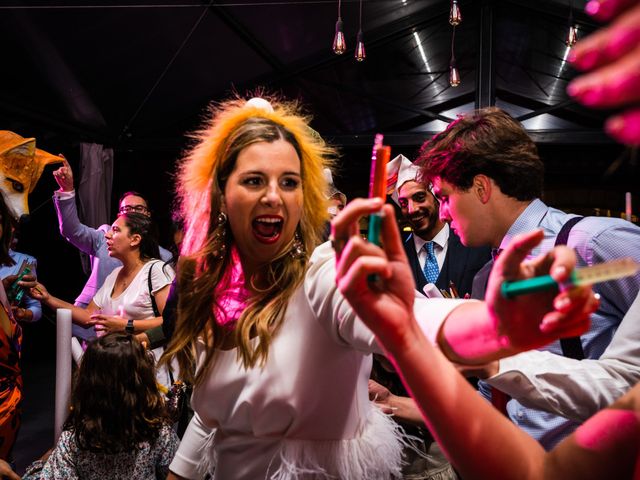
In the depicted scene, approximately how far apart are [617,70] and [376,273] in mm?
377

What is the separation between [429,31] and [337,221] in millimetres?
8024

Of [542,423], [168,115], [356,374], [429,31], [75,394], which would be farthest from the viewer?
[429,31]

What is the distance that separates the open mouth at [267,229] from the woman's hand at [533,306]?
0.75m

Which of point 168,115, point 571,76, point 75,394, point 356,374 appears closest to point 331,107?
point 168,115

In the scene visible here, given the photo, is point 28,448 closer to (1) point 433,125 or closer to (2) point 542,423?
(2) point 542,423

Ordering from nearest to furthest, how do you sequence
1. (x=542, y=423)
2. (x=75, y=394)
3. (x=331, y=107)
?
1. (x=542, y=423)
2. (x=75, y=394)
3. (x=331, y=107)

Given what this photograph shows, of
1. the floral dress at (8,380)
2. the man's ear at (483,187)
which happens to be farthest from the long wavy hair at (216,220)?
the floral dress at (8,380)

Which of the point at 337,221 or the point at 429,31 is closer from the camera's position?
the point at 337,221

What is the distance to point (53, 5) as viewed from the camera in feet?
15.1

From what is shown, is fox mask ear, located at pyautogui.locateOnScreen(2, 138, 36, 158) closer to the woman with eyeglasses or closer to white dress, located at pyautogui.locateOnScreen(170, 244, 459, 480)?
the woman with eyeglasses

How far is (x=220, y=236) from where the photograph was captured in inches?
63.4

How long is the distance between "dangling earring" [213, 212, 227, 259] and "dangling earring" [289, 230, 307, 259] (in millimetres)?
228

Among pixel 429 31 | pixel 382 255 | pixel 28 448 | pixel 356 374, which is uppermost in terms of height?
pixel 429 31

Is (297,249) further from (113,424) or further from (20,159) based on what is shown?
(20,159)
